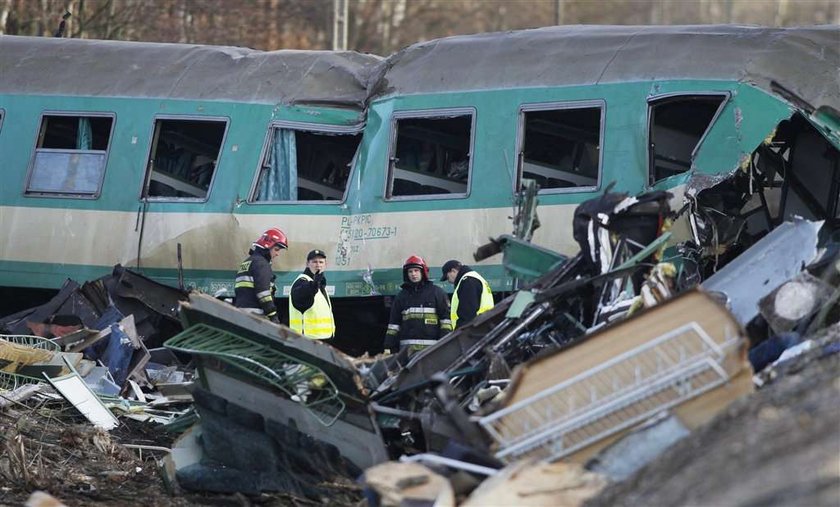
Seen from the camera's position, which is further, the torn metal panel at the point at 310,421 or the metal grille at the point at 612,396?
the torn metal panel at the point at 310,421

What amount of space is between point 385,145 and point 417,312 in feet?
6.63

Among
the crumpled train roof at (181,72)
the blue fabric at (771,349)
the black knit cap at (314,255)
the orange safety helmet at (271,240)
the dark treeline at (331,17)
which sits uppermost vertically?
the dark treeline at (331,17)

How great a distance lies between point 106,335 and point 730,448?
8651mm

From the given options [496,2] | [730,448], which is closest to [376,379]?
[730,448]

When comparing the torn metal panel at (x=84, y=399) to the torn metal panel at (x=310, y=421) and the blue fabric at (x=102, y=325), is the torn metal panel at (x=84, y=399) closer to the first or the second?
the blue fabric at (x=102, y=325)

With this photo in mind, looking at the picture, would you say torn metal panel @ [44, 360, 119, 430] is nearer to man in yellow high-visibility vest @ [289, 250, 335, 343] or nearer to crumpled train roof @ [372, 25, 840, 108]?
man in yellow high-visibility vest @ [289, 250, 335, 343]

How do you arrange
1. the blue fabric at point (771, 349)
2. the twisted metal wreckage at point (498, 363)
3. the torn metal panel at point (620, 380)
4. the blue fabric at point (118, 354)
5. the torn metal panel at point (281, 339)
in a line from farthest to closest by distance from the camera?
the blue fabric at point (118, 354), the torn metal panel at point (281, 339), the blue fabric at point (771, 349), the twisted metal wreckage at point (498, 363), the torn metal panel at point (620, 380)

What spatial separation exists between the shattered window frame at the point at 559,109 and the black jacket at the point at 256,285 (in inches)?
95.2

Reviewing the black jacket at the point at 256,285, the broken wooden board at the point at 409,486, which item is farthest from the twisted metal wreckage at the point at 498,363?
the black jacket at the point at 256,285

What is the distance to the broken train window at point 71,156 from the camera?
14703 mm

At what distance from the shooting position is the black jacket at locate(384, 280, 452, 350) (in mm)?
12039

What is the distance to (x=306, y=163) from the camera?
47.2 feet

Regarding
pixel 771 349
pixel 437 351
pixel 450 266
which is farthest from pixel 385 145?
pixel 771 349

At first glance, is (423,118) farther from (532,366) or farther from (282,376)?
→ (532,366)
